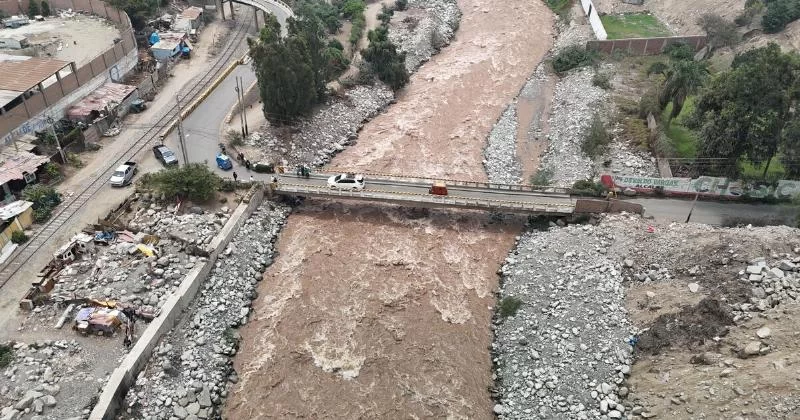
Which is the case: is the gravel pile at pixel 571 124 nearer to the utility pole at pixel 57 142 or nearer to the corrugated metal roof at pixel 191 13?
the utility pole at pixel 57 142

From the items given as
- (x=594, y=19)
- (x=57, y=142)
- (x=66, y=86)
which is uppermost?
(x=66, y=86)

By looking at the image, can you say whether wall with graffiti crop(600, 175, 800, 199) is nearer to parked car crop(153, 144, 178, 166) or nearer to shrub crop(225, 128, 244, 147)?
shrub crop(225, 128, 244, 147)

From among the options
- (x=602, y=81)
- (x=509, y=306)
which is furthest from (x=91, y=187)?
(x=602, y=81)

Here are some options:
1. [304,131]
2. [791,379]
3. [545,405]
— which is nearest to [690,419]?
[791,379]

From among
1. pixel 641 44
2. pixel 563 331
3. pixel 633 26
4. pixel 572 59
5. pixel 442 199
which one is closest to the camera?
pixel 563 331

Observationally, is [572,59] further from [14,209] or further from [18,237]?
[18,237]
